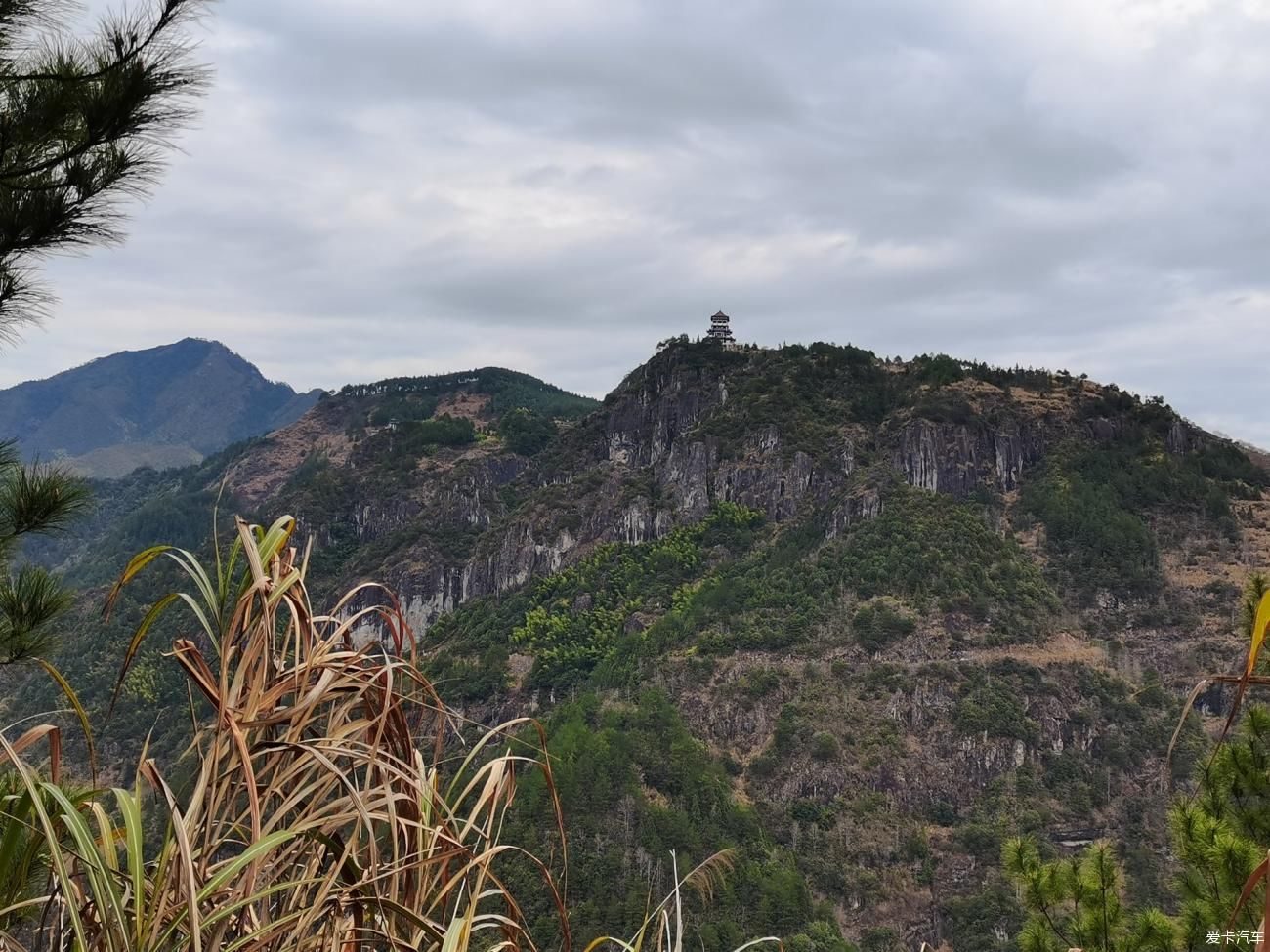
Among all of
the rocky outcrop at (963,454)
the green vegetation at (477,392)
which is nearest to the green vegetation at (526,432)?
the green vegetation at (477,392)

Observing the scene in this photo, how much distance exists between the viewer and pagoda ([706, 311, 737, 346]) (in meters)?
93.4

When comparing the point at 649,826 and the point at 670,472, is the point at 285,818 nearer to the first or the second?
the point at 649,826

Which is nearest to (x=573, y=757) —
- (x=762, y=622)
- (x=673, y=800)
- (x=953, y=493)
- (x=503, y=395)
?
(x=673, y=800)

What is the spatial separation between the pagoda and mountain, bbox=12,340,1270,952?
10.7 feet

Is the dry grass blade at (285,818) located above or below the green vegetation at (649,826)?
above

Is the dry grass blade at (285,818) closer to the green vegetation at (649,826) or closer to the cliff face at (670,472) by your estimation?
the green vegetation at (649,826)

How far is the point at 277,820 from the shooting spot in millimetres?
1781

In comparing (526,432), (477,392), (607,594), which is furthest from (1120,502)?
(477,392)

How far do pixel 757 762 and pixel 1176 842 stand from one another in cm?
4963

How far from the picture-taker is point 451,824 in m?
2.05

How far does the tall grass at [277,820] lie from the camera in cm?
161

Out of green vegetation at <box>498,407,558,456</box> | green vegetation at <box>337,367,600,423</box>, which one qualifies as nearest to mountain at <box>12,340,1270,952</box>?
green vegetation at <box>498,407,558,456</box>

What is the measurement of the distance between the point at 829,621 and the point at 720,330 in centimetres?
3762

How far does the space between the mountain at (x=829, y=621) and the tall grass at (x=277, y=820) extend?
33.6m
